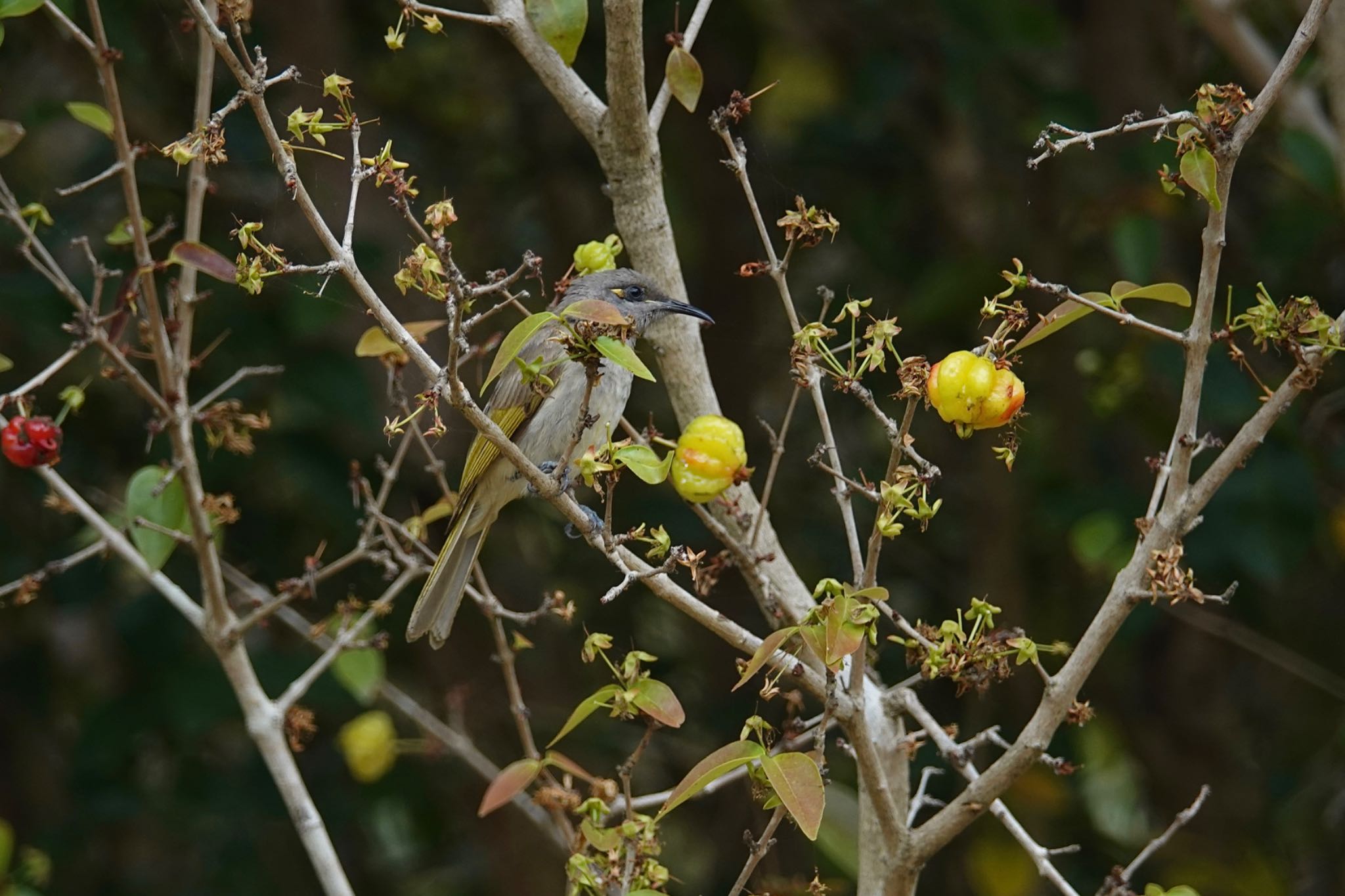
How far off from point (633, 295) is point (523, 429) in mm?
556

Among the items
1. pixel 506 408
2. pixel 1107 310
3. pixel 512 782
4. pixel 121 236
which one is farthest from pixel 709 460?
pixel 506 408

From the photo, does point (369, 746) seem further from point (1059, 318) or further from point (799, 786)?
point (1059, 318)

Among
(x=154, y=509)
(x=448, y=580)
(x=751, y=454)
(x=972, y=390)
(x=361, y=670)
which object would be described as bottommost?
(x=751, y=454)

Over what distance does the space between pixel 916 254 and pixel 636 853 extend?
148 inches

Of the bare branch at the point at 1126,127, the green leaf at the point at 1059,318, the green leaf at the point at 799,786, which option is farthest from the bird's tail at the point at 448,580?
the bare branch at the point at 1126,127

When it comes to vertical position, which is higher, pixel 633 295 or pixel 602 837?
pixel 633 295

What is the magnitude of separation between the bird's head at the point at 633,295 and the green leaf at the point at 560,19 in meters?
0.44

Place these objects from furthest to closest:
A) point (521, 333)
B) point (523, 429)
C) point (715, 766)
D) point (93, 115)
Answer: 1. point (523, 429)
2. point (93, 115)
3. point (715, 766)
4. point (521, 333)

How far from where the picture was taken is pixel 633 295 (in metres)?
3.73

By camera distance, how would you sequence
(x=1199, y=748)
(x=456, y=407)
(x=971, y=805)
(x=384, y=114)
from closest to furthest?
(x=456, y=407)
(x=971, y=805)
(x=1199, y=748)
(x=384, y=114)

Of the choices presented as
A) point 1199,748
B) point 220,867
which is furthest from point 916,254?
point 220,867

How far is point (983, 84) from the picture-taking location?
497 centimetres

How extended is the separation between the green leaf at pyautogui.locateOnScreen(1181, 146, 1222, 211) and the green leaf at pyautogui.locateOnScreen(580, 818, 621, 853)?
1227 mm

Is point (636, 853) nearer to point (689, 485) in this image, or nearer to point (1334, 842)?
point (689, 485)
